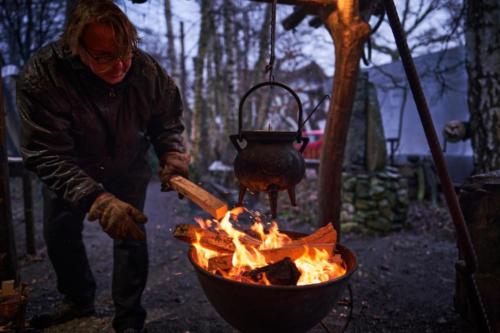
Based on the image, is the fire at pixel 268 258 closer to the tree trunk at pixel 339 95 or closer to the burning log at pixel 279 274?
the burning log at pixel 279 274

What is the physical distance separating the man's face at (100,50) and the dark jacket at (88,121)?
143mm

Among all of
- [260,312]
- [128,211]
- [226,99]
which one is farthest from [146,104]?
[226,99]

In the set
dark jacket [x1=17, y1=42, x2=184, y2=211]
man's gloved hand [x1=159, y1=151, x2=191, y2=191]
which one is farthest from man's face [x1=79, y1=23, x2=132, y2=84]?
man's gloved hand [x1=159, y1=151, x2=191, y2=191]

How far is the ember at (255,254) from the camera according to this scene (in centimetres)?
208

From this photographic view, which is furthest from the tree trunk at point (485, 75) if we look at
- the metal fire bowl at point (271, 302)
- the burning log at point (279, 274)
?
the burning log at point (279, 274)

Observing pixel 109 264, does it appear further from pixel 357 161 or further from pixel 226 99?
pixel 226 99

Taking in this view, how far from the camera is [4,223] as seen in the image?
2596 millimetres

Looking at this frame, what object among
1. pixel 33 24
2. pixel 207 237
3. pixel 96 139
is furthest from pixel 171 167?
pixel 33 24

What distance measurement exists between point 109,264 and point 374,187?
4.30 metres

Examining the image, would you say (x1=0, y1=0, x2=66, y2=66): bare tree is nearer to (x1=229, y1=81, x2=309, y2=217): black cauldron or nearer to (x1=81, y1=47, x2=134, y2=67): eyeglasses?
(x1=81, y1=47, x2=134, y2=67): eyeglasses

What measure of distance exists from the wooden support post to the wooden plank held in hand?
1244 mm

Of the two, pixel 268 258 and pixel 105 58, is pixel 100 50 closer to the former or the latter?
pixel 105 58

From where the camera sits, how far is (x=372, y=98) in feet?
20.2

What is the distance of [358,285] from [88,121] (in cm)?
316
